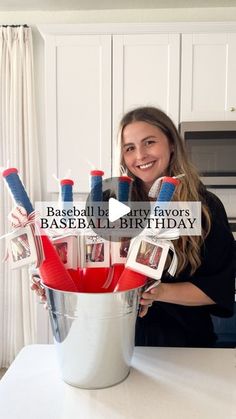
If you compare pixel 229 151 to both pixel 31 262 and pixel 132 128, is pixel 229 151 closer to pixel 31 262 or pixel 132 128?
pixel 132 128

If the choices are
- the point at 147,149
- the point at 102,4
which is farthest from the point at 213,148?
the point at 102,4

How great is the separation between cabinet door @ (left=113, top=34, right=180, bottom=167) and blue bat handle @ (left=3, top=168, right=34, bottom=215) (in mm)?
1402

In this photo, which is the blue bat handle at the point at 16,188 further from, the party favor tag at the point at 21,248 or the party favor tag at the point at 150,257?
the party favor tag at the point at 150,257

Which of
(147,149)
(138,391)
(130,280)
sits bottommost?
(138,391)

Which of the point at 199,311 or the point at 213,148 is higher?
the point at 213,148

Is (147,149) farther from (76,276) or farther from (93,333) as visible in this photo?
(93,333)

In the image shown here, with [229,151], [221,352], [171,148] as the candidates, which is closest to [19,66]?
[229,151]

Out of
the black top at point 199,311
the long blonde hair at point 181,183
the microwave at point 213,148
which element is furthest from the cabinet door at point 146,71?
the black top at point 199,311

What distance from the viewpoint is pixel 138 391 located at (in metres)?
0.63

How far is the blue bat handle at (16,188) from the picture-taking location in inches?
23.4

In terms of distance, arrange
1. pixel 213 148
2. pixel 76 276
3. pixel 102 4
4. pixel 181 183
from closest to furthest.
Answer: pixel 76 276 → pixel 181 183 → pixel 213 148 → pixel 102 4

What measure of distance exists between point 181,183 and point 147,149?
0.48ft

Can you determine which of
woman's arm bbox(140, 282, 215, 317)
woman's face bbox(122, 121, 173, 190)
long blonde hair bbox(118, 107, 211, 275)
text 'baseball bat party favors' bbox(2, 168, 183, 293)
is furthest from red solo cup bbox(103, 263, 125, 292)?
woman's face bbox(122, 121, 173, 190)

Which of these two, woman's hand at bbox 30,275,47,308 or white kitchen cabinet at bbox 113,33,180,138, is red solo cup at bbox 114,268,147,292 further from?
white kitchen cabinet at bbox 113,33,180,138
